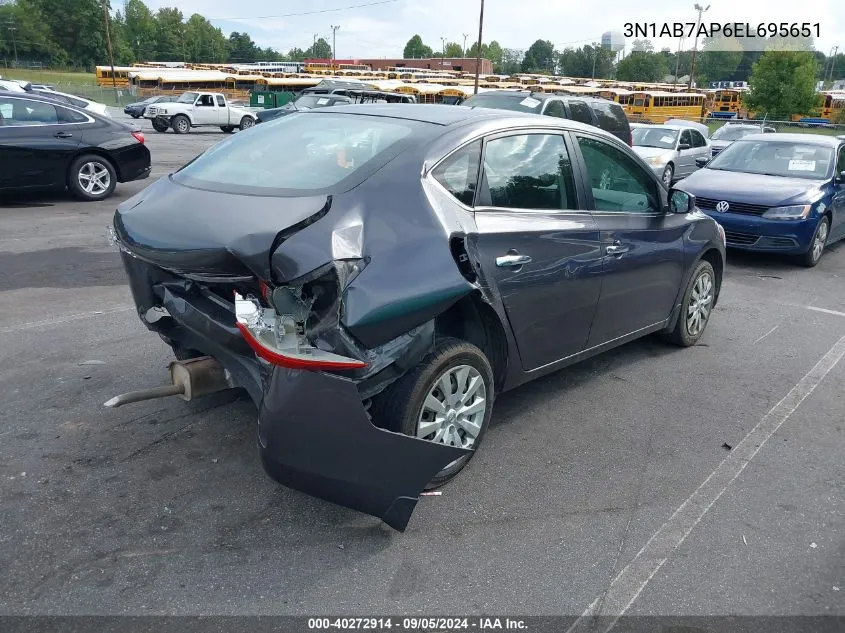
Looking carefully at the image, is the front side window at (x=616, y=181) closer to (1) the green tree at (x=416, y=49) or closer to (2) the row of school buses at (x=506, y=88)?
(2) the row of school buses at (x=506, y=88)

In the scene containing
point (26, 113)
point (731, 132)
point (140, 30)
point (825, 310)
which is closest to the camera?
point (825, 310)

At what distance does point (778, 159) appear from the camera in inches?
400

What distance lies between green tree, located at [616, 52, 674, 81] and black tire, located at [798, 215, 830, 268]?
110 meters

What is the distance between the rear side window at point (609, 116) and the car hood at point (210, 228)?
1192 cm

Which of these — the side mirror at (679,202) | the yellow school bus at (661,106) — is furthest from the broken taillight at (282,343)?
the yellow school bus at (661,106)

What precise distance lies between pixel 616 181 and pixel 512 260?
1.39m

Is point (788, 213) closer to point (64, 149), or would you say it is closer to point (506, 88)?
point (64, 149)

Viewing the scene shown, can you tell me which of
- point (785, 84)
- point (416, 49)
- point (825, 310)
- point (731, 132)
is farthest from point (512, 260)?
point (416, 49)

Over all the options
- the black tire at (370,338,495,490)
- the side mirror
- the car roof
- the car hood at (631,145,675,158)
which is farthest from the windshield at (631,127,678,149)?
the black tire at (370,338,495,490)

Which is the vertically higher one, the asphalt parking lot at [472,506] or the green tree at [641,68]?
the green tree at [641,68]

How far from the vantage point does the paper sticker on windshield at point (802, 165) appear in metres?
9.86

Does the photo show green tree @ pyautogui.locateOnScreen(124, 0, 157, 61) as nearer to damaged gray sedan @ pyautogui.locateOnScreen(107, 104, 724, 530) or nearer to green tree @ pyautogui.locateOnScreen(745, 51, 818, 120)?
green tree @ pyautogui.locateOnScreen(745, 51, 818, 120)

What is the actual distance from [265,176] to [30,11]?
12846cm

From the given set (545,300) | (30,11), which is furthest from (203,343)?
(30,11)
